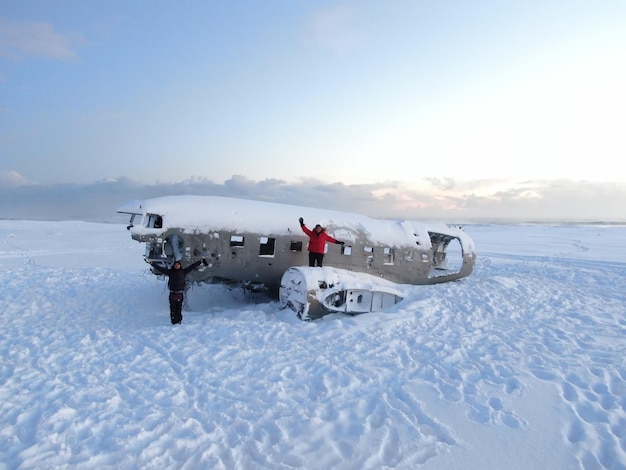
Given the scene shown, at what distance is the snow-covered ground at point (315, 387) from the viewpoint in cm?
518

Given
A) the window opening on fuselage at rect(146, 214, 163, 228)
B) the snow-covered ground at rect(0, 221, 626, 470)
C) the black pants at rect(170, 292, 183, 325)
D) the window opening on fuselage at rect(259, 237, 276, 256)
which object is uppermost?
the window opening on fuselage at rect(146, 214, 163, 228)

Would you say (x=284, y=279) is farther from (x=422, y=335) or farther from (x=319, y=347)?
(x=422, y=335)

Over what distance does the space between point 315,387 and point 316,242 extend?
243 inches

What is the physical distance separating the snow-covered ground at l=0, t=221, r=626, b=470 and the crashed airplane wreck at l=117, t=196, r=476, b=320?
0.79 m

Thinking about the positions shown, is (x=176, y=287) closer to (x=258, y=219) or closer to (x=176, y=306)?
(x=176, y=306)

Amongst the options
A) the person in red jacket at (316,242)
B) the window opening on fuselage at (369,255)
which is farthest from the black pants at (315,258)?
the window opening on fuselage at (369,255)

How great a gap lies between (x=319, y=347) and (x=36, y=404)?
5647 mm

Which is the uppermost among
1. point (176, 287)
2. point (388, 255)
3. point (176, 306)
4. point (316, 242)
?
point (316, 242)

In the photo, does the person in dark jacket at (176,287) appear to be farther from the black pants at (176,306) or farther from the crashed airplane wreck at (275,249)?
the crashed airplane wreck at (275,249)

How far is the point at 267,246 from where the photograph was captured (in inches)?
489

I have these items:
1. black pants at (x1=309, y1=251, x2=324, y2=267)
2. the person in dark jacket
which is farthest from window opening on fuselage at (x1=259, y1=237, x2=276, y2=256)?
the person in dark jacket

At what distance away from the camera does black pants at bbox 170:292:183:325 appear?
10633 mm

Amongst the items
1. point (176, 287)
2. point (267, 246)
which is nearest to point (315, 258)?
point (267, 246)

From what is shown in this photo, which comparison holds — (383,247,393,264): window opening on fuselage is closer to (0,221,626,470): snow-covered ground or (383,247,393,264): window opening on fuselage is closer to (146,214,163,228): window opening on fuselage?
(0,221,626,470): snow-covered ground
